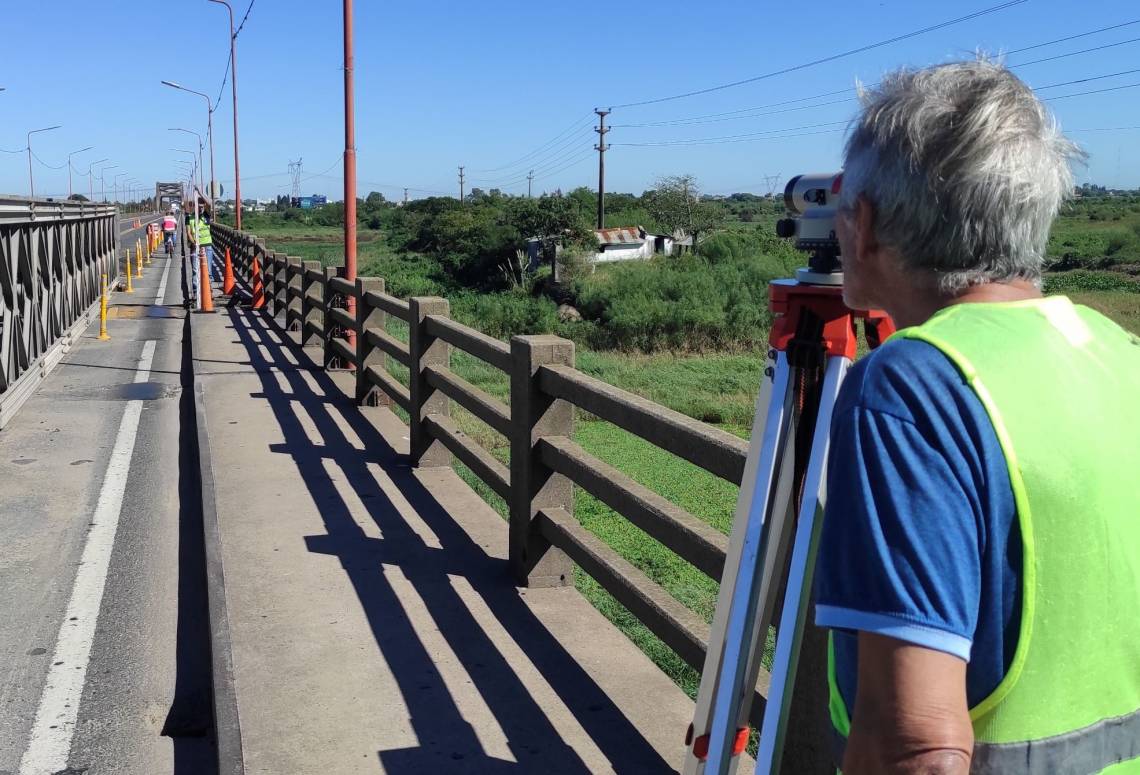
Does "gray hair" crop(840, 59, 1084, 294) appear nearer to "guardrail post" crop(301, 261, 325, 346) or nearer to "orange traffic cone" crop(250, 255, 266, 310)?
"guardrail post" crop(301, 261, 325, 346)

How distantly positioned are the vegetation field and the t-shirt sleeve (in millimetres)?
620

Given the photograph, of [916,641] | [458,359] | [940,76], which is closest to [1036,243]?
[940,76]

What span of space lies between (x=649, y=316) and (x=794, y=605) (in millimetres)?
32132

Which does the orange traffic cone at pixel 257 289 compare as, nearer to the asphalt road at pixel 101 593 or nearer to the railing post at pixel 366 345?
the asphalt road at pixel 101 593

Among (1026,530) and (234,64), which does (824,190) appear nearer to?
(1026,530)

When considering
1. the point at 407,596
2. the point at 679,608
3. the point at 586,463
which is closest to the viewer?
the point at 679,608

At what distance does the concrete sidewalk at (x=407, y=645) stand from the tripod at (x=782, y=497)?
1600 millimetres

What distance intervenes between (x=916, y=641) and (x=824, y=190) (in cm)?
89

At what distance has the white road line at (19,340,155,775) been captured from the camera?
431 cm

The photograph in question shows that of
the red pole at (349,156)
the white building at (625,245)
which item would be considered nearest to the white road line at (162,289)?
the red pole at (349,156)

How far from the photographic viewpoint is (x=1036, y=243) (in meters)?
1.46

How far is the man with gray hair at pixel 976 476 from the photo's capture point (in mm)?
1274

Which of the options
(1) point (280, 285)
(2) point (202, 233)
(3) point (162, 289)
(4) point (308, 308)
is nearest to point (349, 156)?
(4) point (308, 308)

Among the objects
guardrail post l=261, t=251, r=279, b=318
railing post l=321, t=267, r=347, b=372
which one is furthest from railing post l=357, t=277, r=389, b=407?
guardrail post l=261, t=251, r=279, b=318
